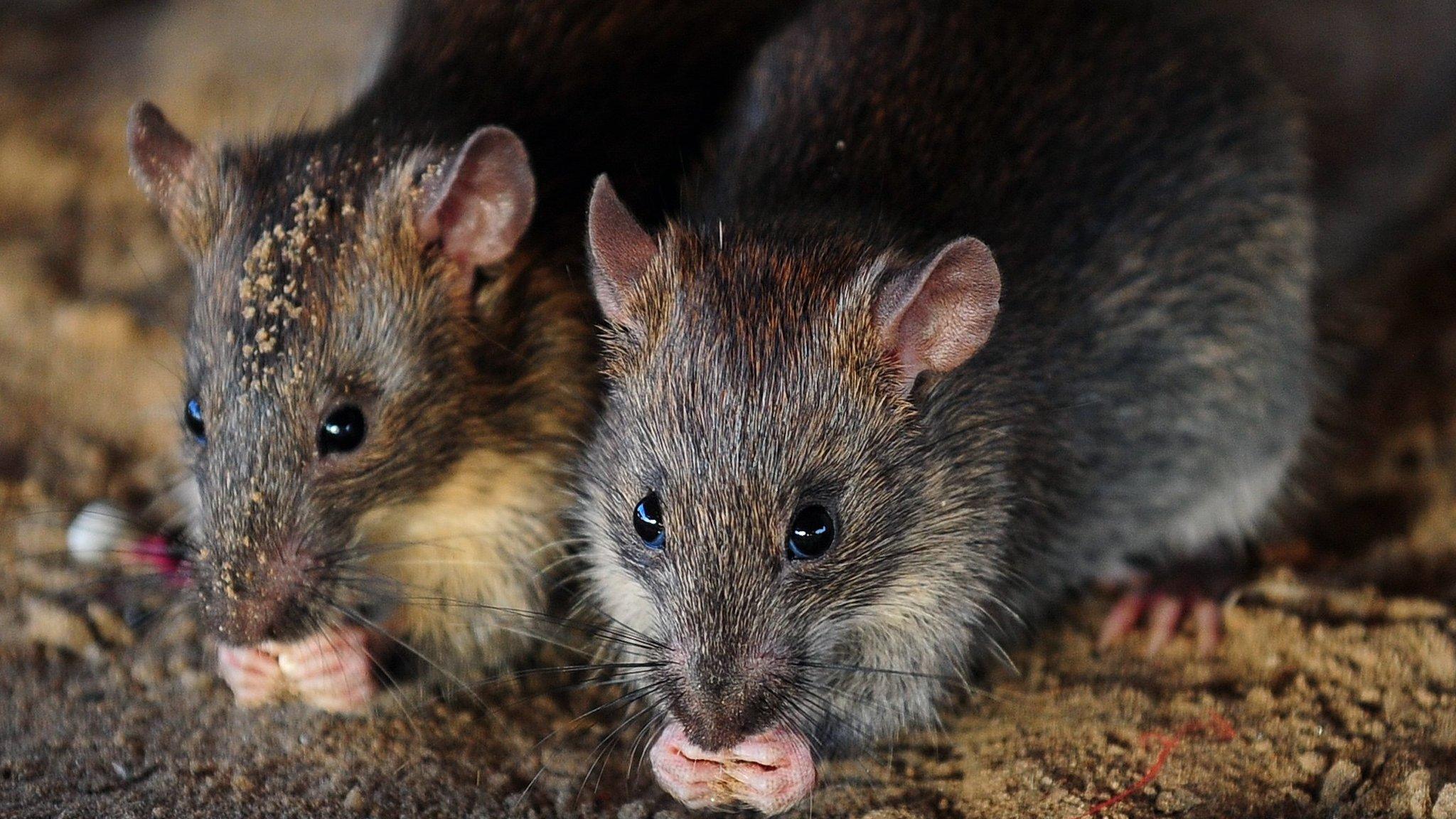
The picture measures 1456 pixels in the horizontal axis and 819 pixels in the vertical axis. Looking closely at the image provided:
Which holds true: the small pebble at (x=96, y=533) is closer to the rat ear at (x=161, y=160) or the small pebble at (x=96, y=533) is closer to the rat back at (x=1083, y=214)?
the rat ear at (x=161, y=160)

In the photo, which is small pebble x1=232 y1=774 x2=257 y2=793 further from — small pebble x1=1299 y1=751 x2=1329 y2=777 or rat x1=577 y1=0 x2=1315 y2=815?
small pebble x1=1299 y1=751 x2=1329 y2=777

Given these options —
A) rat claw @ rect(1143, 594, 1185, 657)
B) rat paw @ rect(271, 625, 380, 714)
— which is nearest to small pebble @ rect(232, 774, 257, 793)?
rat paw @ rect(271, 625, 380, 714)

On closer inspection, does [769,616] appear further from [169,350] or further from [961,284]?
[169,350]

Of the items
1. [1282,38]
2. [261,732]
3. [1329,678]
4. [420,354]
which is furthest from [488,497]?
[1282,38]

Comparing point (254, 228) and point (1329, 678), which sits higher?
point (254, 228)

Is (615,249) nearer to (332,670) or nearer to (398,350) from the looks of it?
(398,350)

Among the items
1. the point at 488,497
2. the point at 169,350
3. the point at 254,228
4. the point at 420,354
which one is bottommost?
the point at 169,350
